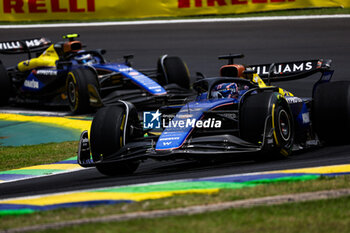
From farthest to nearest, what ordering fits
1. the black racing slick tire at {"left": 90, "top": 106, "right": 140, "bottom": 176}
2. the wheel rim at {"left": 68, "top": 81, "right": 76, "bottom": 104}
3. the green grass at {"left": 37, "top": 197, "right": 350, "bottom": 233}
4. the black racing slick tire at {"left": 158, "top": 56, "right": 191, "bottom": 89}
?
the black racing slick tire at {"left": 158, "top": 56, "right": 191, "bottom": 89} < the wheel rim at {"left": 68, "top": 81, "right": 76, "bottom": 104} < the black racing slick tire at {"left": 90, "top": 106, "right": 140, "bottom": 176} < the green grass at {"left": 37, "top": 197, "right": 350, "bottom": 233}

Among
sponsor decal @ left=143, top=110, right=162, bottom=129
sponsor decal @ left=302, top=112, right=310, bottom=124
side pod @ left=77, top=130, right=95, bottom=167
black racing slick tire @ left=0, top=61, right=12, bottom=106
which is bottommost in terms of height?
black racing slick tire @ left=0, top=61, right=12, bottom=106

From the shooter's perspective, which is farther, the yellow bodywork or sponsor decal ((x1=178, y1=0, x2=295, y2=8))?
sponsor decal ((x1=178, y1=0, x2=295, y2=8))

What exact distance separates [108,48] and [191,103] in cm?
1184

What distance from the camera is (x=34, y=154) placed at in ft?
37.3

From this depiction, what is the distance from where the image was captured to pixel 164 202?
242 inches

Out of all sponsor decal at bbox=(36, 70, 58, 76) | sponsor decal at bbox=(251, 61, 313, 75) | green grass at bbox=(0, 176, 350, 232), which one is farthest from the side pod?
sponsor decal at bbox=(36, 70, 58, 76)

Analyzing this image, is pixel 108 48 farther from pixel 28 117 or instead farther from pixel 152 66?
pixel 28 117

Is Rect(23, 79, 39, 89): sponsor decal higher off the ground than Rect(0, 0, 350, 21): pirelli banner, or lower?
lower

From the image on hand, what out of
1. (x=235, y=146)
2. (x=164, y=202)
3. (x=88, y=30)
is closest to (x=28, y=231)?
(x=164, y=202)

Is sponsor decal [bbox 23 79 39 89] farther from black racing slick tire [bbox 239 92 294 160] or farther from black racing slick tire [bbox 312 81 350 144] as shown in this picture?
black racing slick tire [bbox 239 92 294 160]

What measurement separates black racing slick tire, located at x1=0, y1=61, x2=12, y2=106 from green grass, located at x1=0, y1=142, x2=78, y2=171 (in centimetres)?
487

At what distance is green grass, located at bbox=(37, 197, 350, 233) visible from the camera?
17.4 ft

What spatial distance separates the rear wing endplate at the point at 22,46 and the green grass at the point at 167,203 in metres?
11.2

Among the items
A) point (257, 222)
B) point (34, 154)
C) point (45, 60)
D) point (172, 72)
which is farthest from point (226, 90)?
point (45, 60)
